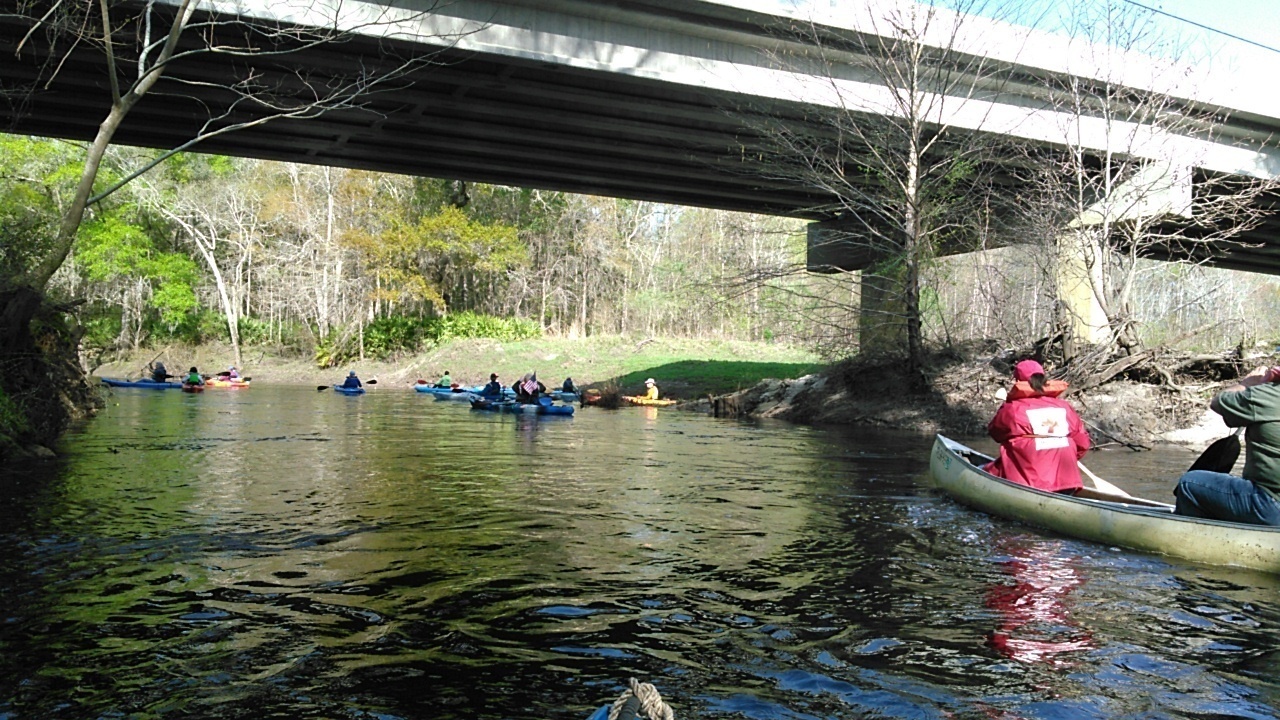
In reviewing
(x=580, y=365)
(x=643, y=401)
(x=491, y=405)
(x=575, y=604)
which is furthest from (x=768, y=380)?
(x=575, y=604)

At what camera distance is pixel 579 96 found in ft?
62.5

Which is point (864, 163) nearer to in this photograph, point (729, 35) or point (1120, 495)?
point (729, 35)

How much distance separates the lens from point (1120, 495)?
31.7ft

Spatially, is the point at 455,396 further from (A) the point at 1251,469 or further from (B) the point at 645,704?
(B) the point at 645,704

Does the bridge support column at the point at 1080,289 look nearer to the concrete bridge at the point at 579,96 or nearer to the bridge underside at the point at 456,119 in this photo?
the concrete bridge at the point at 579,96

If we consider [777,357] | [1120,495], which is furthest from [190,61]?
[777,357]

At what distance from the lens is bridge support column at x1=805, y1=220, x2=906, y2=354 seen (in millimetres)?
22969

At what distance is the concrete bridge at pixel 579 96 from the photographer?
16.7m

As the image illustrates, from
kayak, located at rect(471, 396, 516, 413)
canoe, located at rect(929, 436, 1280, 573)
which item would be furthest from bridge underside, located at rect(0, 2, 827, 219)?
canoe, located at rect(929, 436, 1280, 573)

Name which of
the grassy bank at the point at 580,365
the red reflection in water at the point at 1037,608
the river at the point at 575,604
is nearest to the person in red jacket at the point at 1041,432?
the river at the point at 575,604

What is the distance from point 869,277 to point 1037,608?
66.0 feet

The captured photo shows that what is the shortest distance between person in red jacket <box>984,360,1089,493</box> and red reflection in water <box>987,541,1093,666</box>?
1.39m

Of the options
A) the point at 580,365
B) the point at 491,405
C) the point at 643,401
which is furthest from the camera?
the point at 580,365

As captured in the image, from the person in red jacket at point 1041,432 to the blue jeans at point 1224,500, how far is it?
151cm
